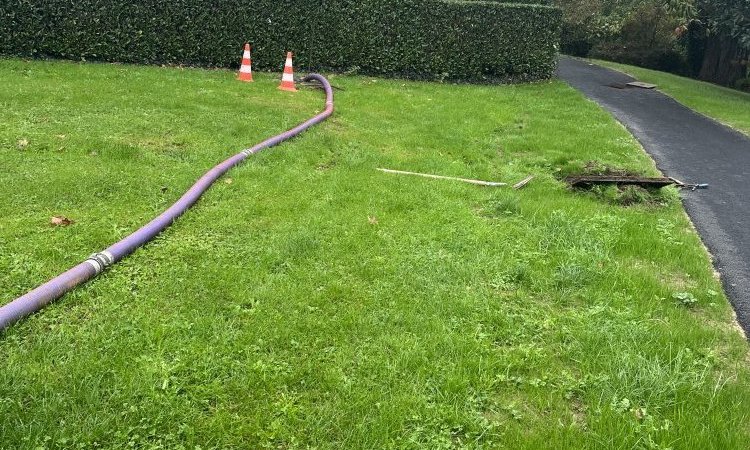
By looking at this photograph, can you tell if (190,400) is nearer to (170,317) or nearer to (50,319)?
(170,317)

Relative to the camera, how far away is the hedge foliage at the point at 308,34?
11.6 meters

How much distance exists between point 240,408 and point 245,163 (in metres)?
3.74

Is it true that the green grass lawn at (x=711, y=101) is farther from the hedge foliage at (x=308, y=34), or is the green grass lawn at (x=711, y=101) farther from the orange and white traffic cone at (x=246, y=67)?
the orange and white traffic cone at (x=246, y=67)

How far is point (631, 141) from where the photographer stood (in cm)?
898

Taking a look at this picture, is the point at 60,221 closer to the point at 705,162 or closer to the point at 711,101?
the point at 705,162

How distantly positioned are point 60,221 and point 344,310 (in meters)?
2.27

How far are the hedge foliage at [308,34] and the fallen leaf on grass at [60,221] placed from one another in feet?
29.4

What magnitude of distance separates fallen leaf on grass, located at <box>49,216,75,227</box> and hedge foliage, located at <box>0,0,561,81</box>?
896 cm

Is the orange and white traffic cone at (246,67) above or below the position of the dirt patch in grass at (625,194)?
above

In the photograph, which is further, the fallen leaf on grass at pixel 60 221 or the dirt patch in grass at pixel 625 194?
the dirt patch in grass at pixel 625 194

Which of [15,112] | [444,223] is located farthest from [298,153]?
[15,112]

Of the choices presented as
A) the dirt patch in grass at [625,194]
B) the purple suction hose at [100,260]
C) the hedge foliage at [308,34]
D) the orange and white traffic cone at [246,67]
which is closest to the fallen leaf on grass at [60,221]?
the purple suction hose at [100,260]

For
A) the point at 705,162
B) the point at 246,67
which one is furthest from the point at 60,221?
the point at 246,67

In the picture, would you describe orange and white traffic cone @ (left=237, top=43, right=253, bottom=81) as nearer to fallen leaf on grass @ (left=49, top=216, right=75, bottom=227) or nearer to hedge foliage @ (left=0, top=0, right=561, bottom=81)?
hedge foliage @ (left=0, top=0, right=561, bottom=81)
